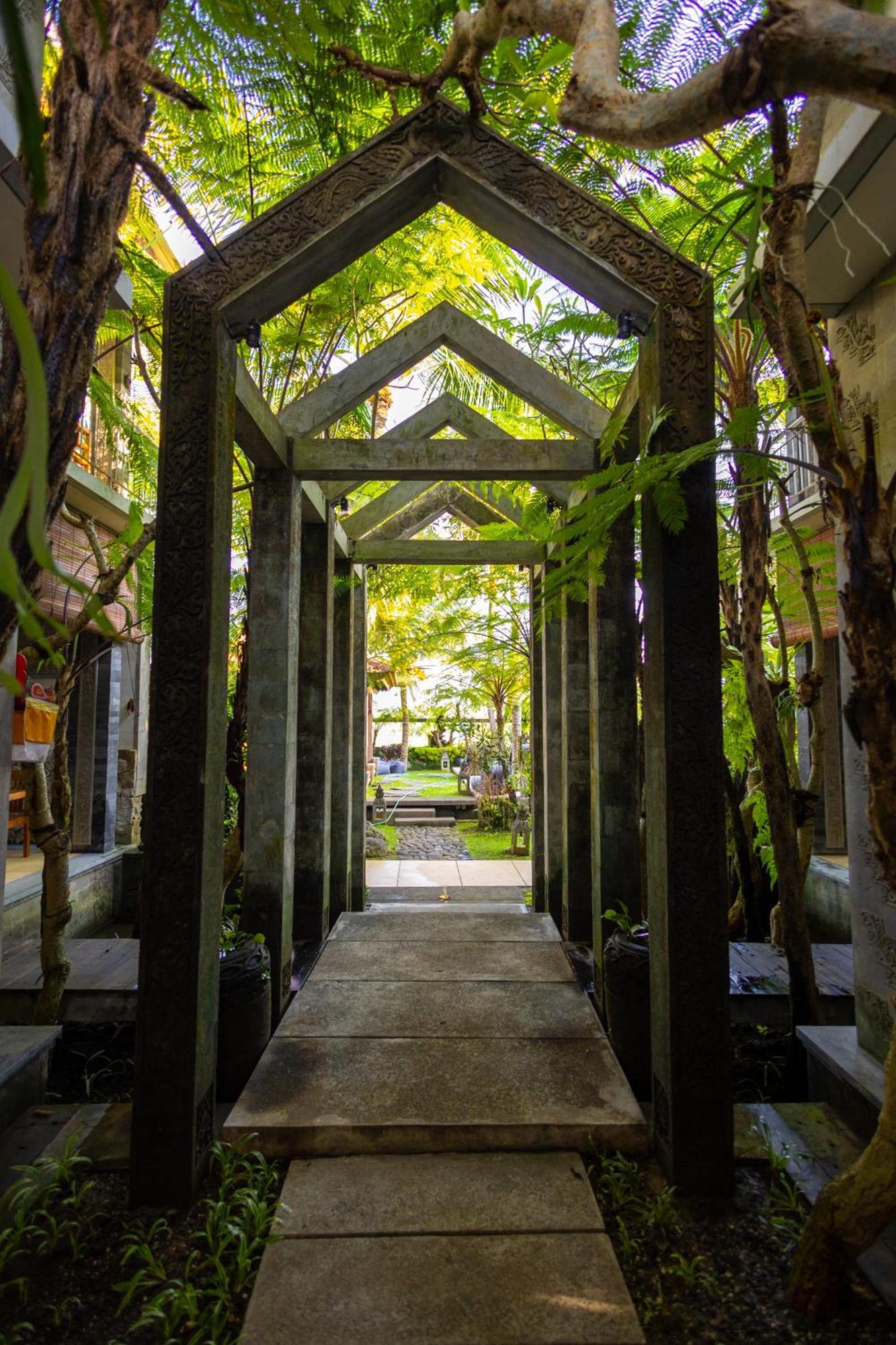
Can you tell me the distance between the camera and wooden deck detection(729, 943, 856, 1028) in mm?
4883

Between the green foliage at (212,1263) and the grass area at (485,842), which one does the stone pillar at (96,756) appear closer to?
the grass area at (485,842)

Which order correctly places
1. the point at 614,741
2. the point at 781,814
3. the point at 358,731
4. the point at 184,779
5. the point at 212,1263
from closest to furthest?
1. the point at 212,1263
2. the point at 184,779
3. the point at 781,814
4. the point at 614,741
5. the point at 358,731

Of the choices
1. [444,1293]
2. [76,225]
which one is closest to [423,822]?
[444,1293]

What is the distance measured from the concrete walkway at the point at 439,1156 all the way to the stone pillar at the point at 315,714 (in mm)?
1254

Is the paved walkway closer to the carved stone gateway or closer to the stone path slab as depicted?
the stone path slab

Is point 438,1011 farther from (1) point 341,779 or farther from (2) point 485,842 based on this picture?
(2) point 485,842

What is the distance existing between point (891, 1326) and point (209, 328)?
4.21 meters

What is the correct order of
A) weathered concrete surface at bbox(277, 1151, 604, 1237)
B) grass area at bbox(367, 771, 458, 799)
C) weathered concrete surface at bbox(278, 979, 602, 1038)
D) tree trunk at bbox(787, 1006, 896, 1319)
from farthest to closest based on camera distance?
grass area at bbox(367, 771, 458, 799), weathered concrete surface at bbox(278, 979, 602, 1038), weathered concrete surface at bbox(277, 1151, 604, 1237), tree trunk at bbox(787, 1006, 896, 1319)

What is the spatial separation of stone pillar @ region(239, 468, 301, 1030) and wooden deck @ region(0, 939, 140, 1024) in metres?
1.15

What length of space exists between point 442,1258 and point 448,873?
797cm

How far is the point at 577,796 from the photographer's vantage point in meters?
6.11

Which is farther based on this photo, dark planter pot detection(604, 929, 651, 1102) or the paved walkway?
the paved walkway

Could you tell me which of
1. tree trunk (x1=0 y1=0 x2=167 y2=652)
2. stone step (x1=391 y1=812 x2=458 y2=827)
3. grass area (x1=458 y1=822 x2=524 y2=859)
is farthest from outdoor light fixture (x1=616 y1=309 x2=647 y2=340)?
stone step (x1=391 y1=812 x2=458 y2=827)

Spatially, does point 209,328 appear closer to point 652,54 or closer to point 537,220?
point 537,220
